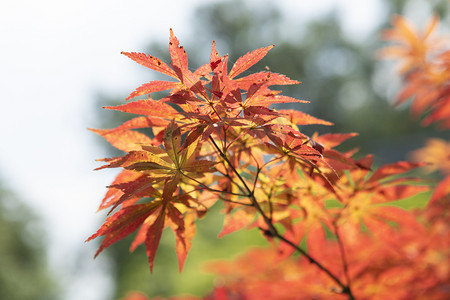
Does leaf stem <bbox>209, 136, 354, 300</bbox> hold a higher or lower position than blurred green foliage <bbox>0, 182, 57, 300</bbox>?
lower

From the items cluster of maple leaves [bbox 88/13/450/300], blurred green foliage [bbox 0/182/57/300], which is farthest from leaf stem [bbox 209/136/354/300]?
blurred green foliage [bbox 0/182/57/300]

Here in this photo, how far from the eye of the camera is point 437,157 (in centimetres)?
239

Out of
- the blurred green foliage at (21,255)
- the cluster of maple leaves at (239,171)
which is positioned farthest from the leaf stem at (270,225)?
the blurred green foliage at (21,255)

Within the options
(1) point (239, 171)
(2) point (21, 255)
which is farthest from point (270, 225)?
(2) point (21, 255)

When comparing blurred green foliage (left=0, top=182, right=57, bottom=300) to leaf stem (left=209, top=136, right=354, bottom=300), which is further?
blurred green foliage (left=0, top=182, right=57, bottom=300)

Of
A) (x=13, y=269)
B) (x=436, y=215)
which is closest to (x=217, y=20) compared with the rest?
(x=13, y=269)

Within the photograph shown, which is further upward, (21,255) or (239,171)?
(21,255)

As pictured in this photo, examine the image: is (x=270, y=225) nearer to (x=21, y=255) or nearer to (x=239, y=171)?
(x=239, y=171)

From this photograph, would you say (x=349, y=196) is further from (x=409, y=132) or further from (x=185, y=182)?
(x=409, y=132)

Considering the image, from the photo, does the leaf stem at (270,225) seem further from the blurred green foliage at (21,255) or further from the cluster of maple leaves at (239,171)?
the blurred green foliage at (21,255)

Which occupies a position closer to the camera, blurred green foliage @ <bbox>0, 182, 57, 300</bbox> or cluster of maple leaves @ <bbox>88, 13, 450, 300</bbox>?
cluster of maple leaves @ <bbox>88, 13, 450, 300</bbox>

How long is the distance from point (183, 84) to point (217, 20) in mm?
16330

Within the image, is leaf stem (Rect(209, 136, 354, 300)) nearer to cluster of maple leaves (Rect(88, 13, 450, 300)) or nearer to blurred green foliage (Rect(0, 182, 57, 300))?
cluster of maple leaves (Rect(88, 13, 450, 300))

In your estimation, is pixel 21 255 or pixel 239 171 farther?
pixel 21 255
